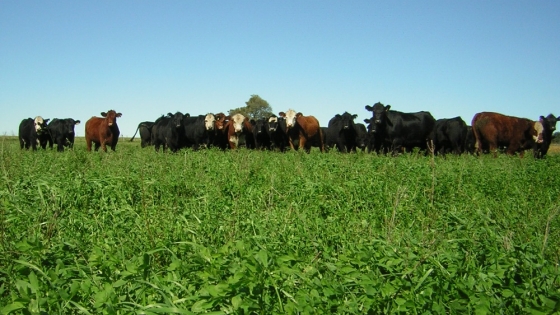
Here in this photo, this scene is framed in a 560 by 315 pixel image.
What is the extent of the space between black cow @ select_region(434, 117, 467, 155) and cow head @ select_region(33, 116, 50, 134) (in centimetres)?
1770

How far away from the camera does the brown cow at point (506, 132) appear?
67.5 feet

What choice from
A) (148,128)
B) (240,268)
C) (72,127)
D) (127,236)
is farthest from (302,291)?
(148,128)

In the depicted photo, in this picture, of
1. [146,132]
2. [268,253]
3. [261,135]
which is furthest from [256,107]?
[268,253]

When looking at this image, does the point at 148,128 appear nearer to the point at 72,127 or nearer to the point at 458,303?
the point at 72,127

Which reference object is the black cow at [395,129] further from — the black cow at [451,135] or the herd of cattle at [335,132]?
the black cow at [451,135]

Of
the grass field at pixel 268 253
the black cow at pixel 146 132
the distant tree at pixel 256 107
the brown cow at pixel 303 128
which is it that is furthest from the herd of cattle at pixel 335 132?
the distant tree at pixel 256 107

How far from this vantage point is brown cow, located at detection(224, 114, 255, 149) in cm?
2252

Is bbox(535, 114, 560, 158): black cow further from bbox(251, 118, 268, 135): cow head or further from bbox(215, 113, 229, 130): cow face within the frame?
bbox(215, 113, 229, 130): cow face

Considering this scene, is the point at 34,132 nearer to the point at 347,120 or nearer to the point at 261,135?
the point at 261,135

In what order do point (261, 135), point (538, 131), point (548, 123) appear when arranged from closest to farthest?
point (538, 131) < point (548, 123) < point (261, 135)

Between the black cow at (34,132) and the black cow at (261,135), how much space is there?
10173 millimetres

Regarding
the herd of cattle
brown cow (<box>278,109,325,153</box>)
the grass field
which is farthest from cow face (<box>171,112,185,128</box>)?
the grass field

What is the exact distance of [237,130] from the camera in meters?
22.4

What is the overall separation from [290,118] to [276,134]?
91 centimetres
